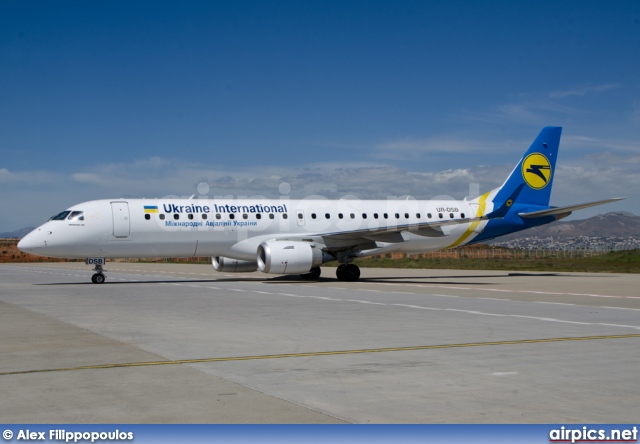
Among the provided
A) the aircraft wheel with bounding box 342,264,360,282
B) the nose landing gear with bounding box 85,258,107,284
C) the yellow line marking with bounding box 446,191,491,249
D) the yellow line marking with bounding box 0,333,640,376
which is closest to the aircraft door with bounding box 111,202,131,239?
the nose landing gear with bounding box 85,258,107,284

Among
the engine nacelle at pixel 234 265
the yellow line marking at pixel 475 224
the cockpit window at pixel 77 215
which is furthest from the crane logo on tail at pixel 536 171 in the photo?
the cockpit window at pixel 77 215

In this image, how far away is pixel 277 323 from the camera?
14.6m

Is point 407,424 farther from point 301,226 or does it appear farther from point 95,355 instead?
point 301,226

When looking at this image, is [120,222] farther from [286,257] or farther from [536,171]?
[536,171]

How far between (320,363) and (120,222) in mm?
20653

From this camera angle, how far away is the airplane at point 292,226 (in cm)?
2845

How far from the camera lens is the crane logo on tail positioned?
37188mm

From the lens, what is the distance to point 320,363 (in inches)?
381

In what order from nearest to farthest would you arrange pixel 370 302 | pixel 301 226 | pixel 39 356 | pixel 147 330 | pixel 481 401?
1. pixel 481 401
2. pixel 39 356
3. pixel 147 330
4. pixel 370 302
5. pixel 301 226

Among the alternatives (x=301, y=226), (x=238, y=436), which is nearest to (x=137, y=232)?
(x=301, y=226)

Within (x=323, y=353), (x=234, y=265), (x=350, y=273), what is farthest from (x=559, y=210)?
(x=323, y=353)

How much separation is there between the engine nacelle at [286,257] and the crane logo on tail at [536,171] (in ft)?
44.2

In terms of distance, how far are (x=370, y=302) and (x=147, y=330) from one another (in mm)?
7830

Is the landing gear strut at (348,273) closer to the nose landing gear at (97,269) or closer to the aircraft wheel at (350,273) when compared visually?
the aircraft wheel at (350,273)
